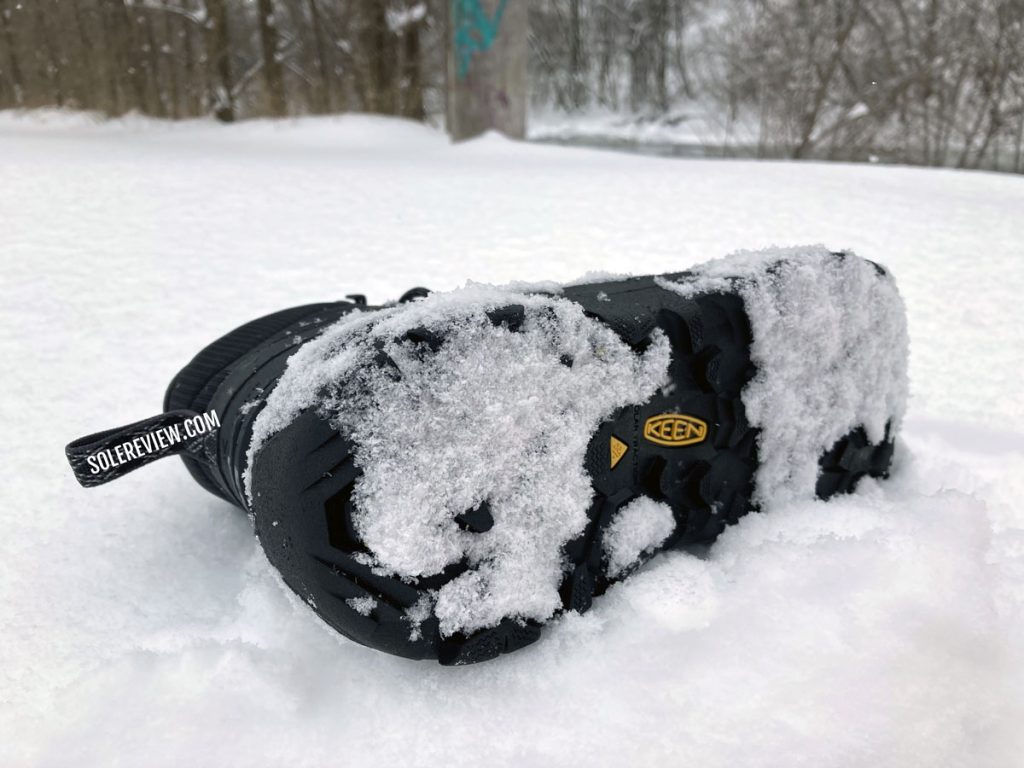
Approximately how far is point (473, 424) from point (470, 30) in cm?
516

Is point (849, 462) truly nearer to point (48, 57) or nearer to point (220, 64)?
point (48, 57)

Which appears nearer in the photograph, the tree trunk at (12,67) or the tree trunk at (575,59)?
the tree trunk at (12,67)

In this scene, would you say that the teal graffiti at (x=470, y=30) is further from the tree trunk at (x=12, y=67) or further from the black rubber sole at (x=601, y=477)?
the black rubber sole at (x=601, y=477)

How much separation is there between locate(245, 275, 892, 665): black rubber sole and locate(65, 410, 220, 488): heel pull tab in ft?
0.66

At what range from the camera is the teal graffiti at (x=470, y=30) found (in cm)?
514

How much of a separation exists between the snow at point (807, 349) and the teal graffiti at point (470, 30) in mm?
4686

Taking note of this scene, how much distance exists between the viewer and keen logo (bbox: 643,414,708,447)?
34.0 inches

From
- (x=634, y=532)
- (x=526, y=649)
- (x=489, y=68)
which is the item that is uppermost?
(x=489, y=68)

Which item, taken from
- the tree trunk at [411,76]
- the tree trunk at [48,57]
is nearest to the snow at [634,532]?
the tree trunk at [48,57]

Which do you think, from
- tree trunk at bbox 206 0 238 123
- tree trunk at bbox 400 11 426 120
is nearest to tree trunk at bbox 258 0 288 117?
tree trunk at bbox 206 0 238 123

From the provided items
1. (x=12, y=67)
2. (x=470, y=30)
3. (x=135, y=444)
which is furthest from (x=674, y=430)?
(x=12, y=67)

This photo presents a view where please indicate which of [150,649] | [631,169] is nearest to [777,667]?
[150,649]

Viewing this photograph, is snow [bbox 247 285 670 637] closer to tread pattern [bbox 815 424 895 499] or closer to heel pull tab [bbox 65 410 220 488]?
heel pull tab [bbox 65 410 220 488]

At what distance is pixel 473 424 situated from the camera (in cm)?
74
